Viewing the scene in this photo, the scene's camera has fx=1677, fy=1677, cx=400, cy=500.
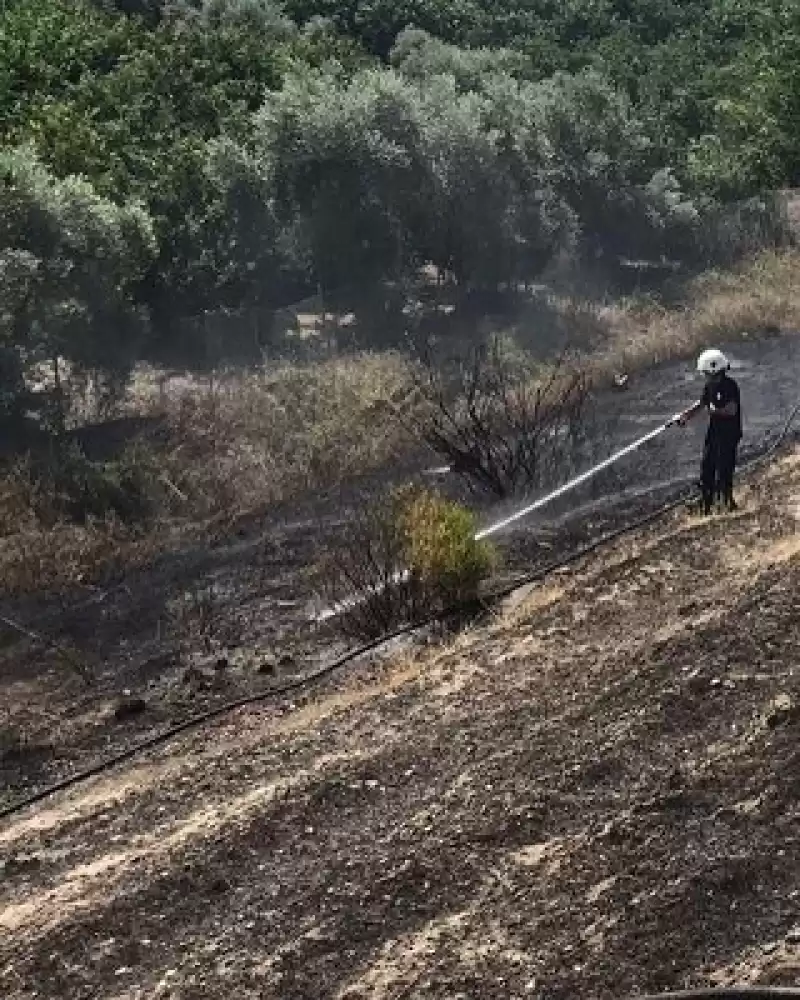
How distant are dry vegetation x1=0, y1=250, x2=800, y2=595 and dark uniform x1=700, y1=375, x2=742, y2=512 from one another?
5299mm

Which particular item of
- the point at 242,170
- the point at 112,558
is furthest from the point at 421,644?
the point at 242,170

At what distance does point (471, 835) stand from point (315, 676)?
374 cm

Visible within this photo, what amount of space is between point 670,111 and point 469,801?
29418 mm

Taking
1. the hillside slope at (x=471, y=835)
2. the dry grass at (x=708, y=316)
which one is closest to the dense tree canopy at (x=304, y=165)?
the dry grass at (x=708, y=316)

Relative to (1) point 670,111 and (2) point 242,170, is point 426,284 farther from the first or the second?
(1) point 670,111

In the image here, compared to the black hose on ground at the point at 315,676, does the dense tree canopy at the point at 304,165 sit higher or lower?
higher

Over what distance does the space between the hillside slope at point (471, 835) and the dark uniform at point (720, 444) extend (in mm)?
2034

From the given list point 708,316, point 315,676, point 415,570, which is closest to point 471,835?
point 315,676

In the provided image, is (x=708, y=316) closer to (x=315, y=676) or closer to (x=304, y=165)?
(x=304, y=165)

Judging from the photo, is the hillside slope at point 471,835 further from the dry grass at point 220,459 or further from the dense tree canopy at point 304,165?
the dense tree canopy at point 304,165

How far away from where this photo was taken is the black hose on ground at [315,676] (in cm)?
1102

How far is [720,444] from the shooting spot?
13773 mm

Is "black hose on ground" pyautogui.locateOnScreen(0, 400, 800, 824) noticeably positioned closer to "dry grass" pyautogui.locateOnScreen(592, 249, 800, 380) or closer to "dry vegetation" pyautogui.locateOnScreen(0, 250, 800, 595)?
"dry vegetation" pyautogui.locateOnScreen(0, 250, 800, 595)

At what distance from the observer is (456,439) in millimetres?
18203
